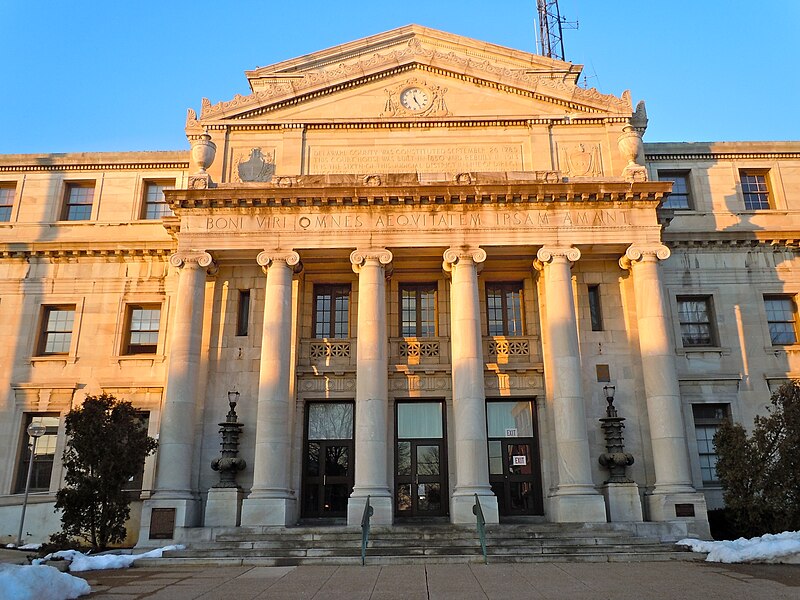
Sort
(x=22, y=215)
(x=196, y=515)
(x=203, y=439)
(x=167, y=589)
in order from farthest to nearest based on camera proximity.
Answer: (x=22, y=215) < (x=203, y=439) < (x=196, y=515) < (x=167, y=589)

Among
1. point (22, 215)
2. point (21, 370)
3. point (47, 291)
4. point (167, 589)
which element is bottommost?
point (167, 589)

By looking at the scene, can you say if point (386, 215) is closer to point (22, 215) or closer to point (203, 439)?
point (203, 439)

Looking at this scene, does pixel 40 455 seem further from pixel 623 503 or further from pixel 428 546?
pixel 623 503

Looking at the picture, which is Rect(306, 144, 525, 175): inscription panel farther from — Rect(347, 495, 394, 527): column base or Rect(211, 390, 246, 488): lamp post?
Rect(347, 495, 394, 527): column base

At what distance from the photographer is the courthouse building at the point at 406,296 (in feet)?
66.2

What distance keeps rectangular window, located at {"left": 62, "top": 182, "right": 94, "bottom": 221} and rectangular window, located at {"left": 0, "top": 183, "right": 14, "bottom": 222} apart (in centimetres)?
224

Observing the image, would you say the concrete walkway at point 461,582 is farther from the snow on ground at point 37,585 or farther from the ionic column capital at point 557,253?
the ionic column capital at point 557,253

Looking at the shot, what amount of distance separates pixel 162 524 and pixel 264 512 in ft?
9.49

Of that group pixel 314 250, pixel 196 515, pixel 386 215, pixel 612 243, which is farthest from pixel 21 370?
pixel 612 243

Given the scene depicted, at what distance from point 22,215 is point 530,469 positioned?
21528mm

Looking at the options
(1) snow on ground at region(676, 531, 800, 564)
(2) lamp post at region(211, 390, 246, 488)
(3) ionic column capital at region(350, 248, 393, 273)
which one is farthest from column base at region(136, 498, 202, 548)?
(1) snow on ground at region(676, 531, 800, 564)

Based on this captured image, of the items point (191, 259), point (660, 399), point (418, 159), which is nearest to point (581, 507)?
point (660, 399)

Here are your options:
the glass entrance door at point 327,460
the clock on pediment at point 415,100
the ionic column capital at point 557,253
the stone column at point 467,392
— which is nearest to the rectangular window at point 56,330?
the glass entrance door at point 327,460

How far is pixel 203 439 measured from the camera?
70.8 feet
